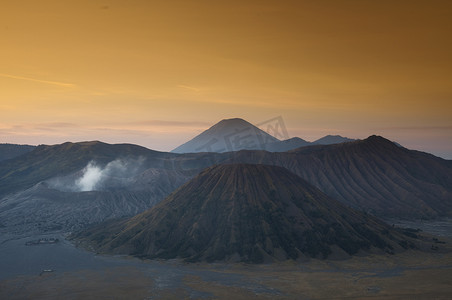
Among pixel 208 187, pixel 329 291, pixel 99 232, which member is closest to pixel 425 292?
pixel 329 291

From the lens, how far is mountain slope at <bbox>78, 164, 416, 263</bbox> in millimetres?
111812

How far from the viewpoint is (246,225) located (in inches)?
4688

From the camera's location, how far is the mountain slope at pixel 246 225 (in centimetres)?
11181

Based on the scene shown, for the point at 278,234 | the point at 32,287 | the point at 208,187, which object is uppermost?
the point at 208,187

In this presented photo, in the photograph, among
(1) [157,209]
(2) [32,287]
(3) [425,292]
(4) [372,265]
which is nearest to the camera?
(3) [425,292]

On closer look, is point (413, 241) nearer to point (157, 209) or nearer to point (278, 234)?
point (278, 234)

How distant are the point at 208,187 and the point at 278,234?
1196 inches

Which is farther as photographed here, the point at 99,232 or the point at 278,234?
the point at 99,232

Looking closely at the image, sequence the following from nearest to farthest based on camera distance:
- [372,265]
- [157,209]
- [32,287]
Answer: [32,287], [372,265], [157,209]

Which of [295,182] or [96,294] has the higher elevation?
[295,182]

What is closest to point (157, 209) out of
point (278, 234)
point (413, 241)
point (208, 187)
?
point (208, 187)

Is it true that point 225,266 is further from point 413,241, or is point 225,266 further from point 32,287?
point 413,241

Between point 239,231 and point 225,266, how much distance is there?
16461 mm

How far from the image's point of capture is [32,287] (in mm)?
85875
